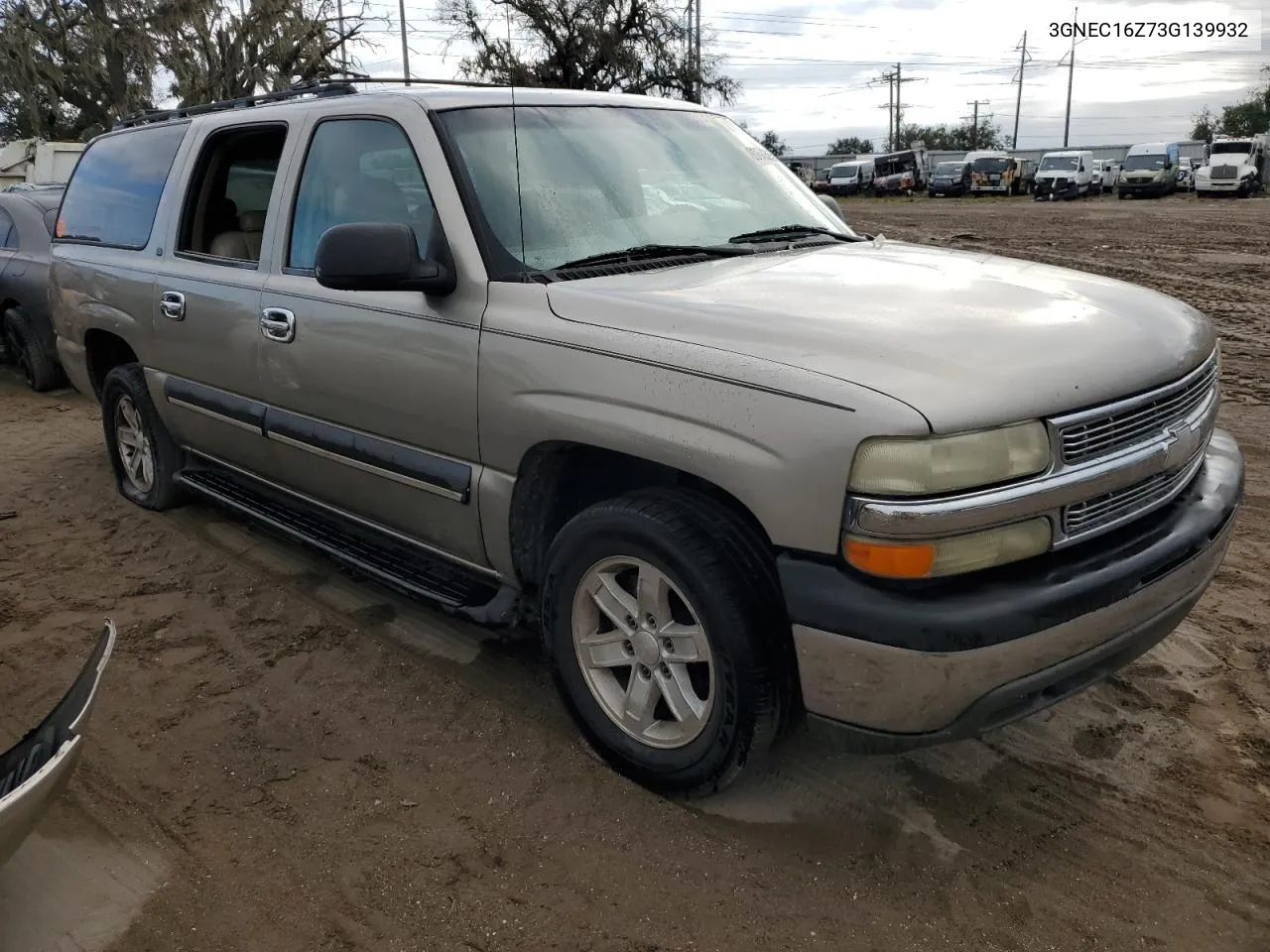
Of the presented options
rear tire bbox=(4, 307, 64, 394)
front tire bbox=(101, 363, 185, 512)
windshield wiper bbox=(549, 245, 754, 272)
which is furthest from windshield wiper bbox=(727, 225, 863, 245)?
rear tire bbox=(4, 307, 64, 394)

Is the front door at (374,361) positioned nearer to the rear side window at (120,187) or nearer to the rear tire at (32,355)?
the rear side window at (120,187)

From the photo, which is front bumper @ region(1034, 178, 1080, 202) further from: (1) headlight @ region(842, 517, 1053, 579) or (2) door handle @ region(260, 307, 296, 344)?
(1) headlight @ region(842, 517, 1053, 579)

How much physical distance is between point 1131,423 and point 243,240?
3.40m

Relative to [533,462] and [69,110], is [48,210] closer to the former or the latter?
[533,462]

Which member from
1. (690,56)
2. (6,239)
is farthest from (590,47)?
(6,239)

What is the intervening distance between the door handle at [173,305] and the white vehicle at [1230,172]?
37.9 metres

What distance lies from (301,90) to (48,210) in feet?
18.6

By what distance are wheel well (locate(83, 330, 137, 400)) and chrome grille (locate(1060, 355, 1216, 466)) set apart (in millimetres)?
4538

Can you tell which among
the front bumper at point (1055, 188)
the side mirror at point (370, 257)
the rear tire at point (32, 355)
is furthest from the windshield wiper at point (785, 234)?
the front bumper at point (1055, 188)

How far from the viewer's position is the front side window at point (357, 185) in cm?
332

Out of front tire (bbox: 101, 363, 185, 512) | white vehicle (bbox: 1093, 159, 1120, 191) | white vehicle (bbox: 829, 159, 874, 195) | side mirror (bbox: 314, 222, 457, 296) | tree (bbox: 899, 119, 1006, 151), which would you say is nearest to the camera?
Result: side mirror (bbox: 314, 222, 457, 296)

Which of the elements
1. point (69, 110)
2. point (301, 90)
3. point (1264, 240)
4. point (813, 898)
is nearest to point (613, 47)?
point (69, 110)

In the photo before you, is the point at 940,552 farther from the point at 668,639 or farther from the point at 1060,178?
the point at 1060,178

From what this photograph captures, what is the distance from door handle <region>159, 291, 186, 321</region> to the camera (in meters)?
4.35
